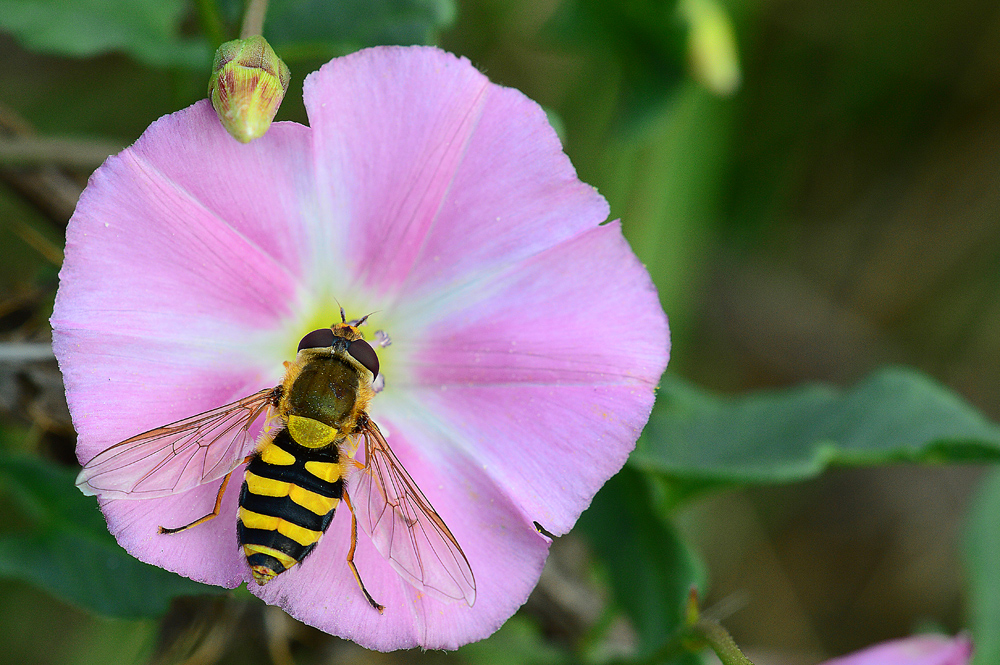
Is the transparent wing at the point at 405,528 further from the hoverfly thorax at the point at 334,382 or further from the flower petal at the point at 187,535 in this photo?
the flower petal at the point at 187,535

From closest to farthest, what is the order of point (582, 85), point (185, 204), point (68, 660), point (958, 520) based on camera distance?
1. point (185, 204)
2. point (68, 660)
3. point (582, 85)
4. point (958, 520)

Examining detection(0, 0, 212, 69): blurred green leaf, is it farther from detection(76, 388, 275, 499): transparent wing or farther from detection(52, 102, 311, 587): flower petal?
detection(76, 388, 275, 499): transparent wing

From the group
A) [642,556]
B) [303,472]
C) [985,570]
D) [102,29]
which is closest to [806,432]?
[642,556]

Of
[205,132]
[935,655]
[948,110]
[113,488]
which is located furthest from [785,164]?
[113,488]

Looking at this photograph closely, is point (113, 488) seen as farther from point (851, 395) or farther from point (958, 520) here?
point (958, 520)

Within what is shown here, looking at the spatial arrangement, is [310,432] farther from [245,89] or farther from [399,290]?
[245,89]

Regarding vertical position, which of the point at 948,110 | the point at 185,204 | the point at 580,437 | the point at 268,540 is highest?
the point at 948,110

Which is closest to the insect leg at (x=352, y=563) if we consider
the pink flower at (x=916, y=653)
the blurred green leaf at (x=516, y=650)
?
the pink flower at (x=916, y=653)
